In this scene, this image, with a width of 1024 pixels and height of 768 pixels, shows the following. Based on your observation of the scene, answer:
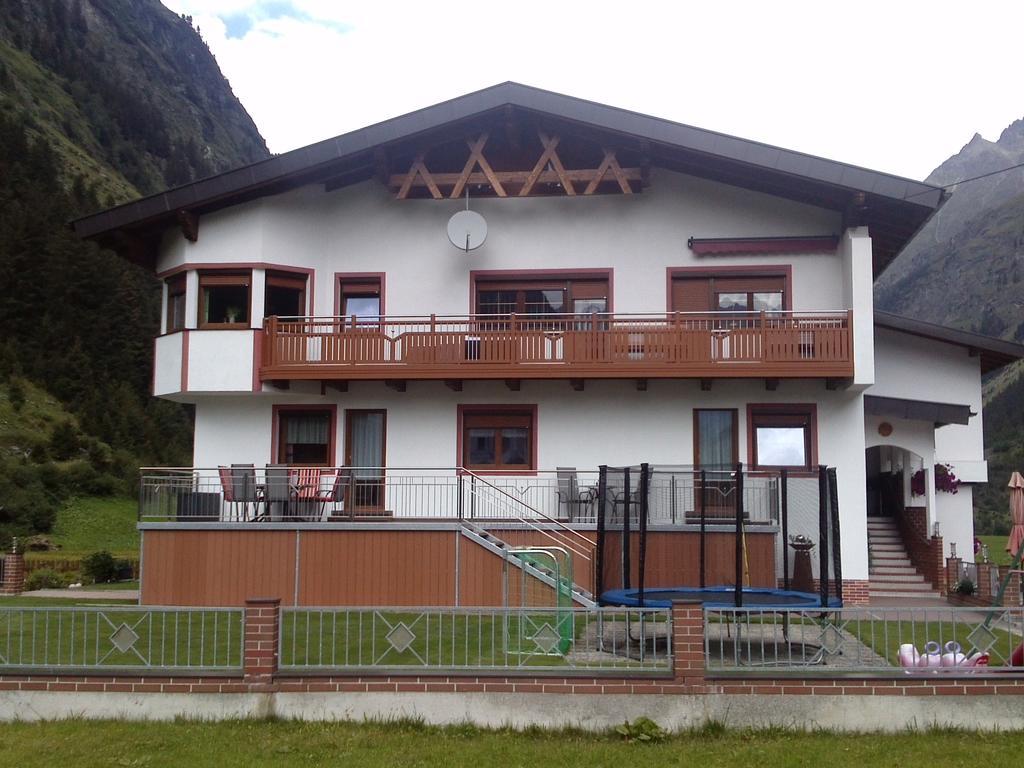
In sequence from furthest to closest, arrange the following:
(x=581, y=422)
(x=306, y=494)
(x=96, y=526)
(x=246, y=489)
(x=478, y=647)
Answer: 1. (x=96, y=526)
2. (x=581, y=422)
3. (x=306, y=494)
4. (x=246, y=489)
5. (x=478, y=647)

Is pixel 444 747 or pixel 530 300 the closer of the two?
pixel 444 747

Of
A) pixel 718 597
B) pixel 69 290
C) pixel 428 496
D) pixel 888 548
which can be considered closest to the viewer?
pixel 718 597

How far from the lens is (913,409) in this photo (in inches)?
854

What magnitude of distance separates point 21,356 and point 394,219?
41890 millimetres

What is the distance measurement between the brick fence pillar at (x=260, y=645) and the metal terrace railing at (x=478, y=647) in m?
0.19

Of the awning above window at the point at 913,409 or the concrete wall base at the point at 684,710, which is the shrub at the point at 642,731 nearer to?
the concrete wall base at the point at 684,710

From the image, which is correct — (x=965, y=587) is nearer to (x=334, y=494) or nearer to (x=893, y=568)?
(x=893, y=568)

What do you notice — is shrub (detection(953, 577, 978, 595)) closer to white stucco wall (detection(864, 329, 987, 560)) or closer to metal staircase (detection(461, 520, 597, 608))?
white stucco wall (detection(864, 329, 987, 560))

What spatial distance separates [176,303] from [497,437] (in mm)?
6793

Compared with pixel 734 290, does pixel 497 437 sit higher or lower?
lower

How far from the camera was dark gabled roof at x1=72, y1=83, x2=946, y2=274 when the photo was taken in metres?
19.2

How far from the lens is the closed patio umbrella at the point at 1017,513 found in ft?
51.8

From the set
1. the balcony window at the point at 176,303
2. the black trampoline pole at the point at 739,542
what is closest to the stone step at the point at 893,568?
the black trampoline pole at the point at 739,542

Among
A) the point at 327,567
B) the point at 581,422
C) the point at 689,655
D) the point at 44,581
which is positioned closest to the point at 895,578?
the point at 581,422
